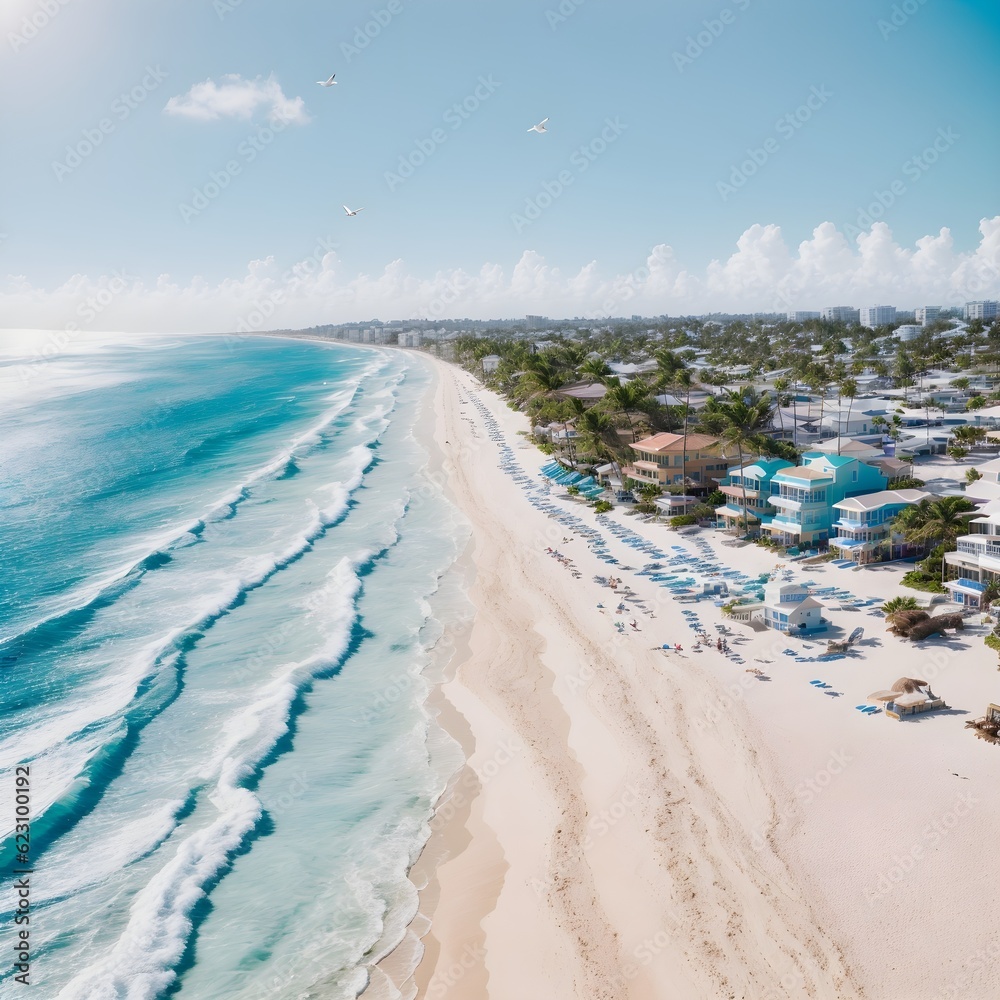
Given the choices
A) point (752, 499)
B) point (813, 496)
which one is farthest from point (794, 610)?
point (752, 499)

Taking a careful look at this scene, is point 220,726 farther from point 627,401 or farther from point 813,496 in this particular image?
point 627,401

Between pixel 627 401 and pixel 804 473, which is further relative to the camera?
pixel 627 401

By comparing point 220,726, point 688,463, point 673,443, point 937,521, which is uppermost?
point 673,443

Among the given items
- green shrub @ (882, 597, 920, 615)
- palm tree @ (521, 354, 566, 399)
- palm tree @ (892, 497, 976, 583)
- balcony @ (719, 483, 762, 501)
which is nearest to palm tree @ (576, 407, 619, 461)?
balcony @ (719, 483, 762, 501)

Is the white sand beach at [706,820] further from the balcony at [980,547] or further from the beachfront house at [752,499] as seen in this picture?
the beachfront house at [752,499]

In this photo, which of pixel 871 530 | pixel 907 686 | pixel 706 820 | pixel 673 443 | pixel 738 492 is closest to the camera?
pixel 706 820

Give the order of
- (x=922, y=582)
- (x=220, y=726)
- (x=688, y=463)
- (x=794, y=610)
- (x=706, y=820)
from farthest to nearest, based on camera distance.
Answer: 1. (x=688, y=463)
2. (x=922, y=582)
3. (x=794, y=610)
4. (x=220, y=726)
5. (x=706, y=820)

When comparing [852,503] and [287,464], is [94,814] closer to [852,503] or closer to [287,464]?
[852,503]

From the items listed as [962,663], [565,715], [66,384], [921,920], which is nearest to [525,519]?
[565,715]
